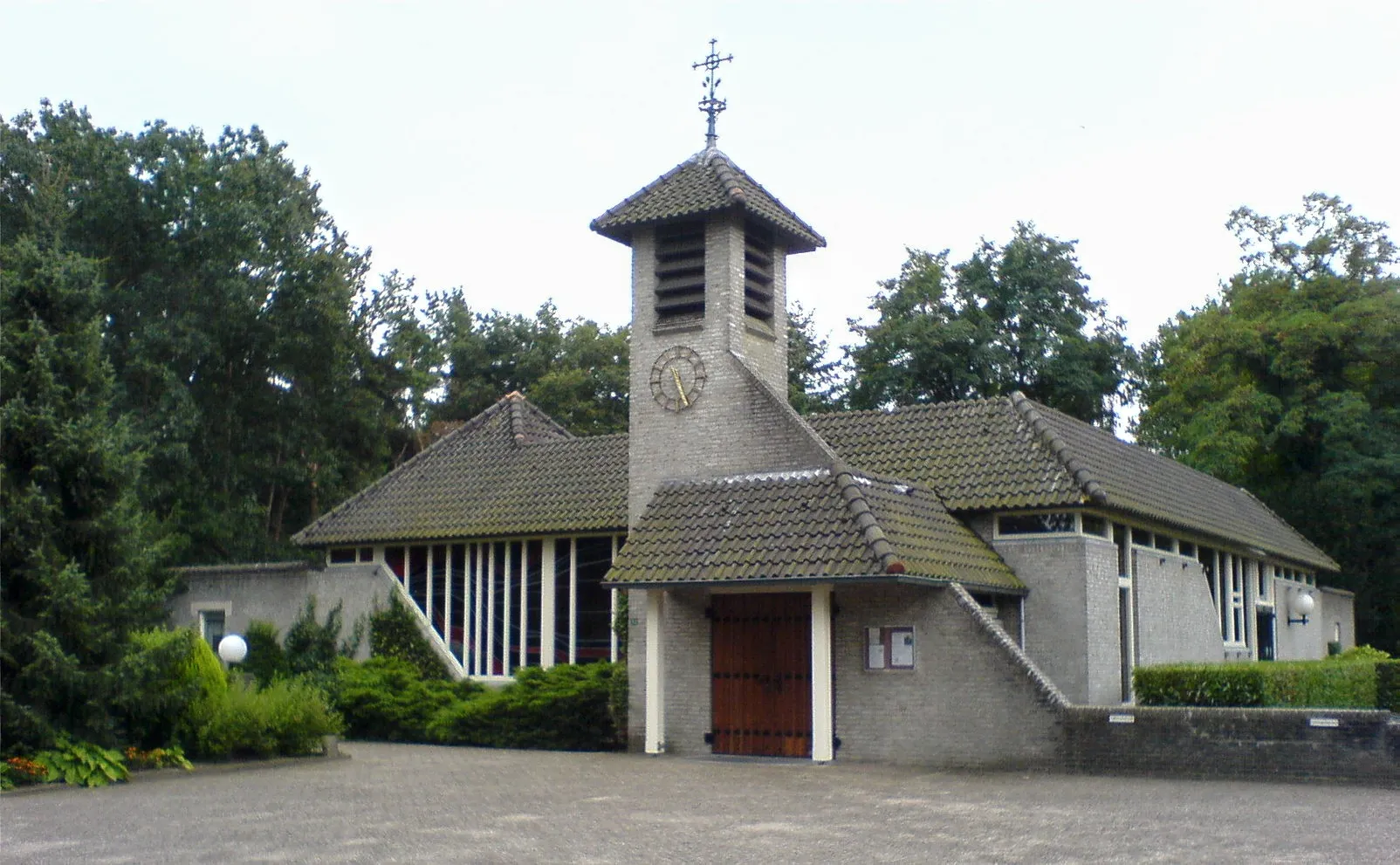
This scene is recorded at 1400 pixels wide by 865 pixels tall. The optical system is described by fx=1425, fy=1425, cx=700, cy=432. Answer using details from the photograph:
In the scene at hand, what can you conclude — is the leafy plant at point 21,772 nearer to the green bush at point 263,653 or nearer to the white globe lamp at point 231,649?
the white globe lamp at point 231,649

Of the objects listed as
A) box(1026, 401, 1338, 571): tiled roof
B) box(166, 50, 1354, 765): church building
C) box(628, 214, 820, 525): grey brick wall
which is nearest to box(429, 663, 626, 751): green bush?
box(166, 50, 1354, 765): church building

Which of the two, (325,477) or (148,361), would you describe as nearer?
(148,361)

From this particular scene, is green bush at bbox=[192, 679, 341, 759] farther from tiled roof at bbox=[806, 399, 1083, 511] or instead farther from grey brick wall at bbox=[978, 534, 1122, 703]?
grey brick wall at bbox=[978, 534, 1122, 703]

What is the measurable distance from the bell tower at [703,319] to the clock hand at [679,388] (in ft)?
0.06

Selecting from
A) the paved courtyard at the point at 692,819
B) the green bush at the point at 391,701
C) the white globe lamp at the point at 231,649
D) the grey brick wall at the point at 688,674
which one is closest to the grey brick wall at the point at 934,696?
the paved courtyard at the point at 692,819

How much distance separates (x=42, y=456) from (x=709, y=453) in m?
8.91

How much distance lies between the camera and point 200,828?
41.1ft

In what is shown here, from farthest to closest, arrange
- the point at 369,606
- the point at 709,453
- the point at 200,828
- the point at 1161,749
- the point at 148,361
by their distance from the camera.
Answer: the point at 148,361, the point at 369,606, the point at 709,453, the point at 1161,749, the point at 200,828

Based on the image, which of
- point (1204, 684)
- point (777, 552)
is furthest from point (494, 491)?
point (1204, 684)

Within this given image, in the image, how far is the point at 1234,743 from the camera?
16.0 meters

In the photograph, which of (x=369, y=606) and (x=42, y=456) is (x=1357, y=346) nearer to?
(x=369, y=606)

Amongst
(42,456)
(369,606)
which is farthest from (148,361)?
(42,456)

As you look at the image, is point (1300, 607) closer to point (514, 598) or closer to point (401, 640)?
point (514, 598)

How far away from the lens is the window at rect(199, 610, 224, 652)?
28062 mm
